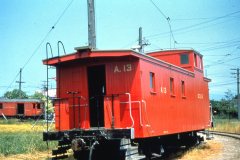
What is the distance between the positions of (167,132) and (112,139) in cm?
312

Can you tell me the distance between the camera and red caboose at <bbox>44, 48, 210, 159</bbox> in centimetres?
1060

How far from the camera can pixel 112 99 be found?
10602mm

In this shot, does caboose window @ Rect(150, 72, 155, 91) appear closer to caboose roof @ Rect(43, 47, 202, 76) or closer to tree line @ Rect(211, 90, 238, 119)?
caboose roof @ Rect(43, 47, 202, 76)

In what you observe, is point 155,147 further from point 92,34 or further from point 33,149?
point 33,149

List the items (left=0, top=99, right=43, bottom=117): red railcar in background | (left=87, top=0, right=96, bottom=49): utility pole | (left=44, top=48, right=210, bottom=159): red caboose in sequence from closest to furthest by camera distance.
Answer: (left=44, top=48, right=210, bottom=159): red caboose
(left=87, top=0, right=96, bottom=49): utility pole
(left=0, top=99, right=43, bottom=117): red railcar in background

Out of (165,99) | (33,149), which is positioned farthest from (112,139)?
(33,149)

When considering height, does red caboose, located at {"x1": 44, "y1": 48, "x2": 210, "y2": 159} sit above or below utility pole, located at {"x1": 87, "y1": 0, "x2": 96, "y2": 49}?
below

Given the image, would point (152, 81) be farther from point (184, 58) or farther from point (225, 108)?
point (225, 108)

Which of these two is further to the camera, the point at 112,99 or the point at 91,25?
the point at 91,25

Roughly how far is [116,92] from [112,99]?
1.81 feet

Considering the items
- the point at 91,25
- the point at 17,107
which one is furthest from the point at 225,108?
the point at 91,25

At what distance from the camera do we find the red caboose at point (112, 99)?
10602 millimetres

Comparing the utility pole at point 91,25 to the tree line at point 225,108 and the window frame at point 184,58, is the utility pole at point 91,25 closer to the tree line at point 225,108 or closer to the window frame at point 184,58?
the window frame at point 184,58

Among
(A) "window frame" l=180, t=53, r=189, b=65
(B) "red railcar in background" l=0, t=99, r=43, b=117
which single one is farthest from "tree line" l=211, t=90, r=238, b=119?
(A) "window frame" l=180, t=53, r=189, b=65
